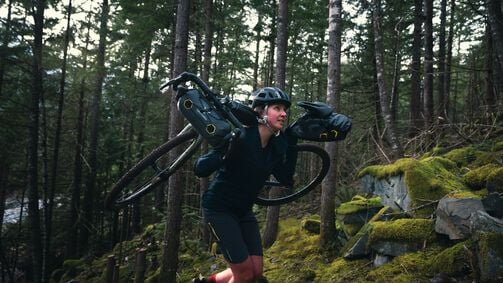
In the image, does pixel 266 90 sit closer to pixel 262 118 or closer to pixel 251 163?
pixel 262 118

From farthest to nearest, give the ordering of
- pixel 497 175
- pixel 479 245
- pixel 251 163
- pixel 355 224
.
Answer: pixel 355 224 → pixel 497 175 → pixel 479 245 → pixel 251 163

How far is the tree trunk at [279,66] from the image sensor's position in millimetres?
10625

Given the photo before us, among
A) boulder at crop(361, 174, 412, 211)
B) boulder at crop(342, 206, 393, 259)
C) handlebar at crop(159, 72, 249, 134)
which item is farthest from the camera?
boulder at crop(361, 174, 412, 211)

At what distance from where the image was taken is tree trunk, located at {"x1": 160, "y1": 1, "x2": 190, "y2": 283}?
31.1 feet

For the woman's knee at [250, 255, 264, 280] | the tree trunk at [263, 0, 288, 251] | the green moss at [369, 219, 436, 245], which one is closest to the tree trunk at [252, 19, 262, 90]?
the tree trunk at [263, 0, 288, 251]

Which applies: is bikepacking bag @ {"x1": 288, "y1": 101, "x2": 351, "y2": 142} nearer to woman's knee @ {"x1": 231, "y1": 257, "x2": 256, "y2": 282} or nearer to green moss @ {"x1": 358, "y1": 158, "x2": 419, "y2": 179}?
woman's knee @ {"x1": 231, "y1": 257, "x2": 256, "y2": 282}

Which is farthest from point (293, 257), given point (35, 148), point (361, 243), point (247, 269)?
point (35, 148)

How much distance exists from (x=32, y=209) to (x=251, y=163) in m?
14.6

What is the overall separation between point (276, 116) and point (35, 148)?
1482 centimetres

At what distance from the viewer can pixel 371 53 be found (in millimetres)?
20453

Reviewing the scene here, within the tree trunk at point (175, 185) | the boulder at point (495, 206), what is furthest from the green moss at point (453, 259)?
the tree trunk at point (175, 185)

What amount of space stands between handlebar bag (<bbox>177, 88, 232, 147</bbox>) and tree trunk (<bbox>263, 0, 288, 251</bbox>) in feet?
24.4

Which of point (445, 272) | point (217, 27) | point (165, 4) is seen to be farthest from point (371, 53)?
point (445, 272)

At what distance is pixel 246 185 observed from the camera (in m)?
3.72
